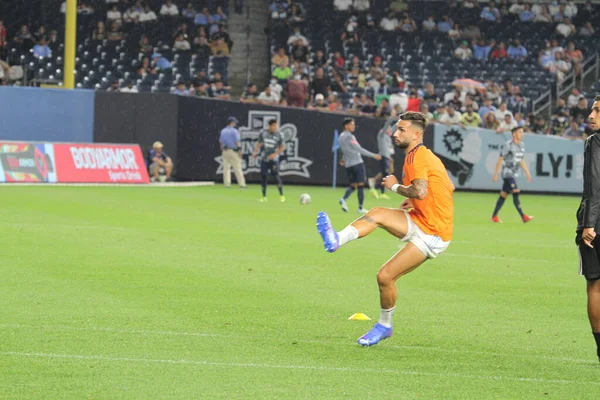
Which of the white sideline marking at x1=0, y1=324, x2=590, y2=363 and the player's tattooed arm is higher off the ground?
the player's tattooed arm

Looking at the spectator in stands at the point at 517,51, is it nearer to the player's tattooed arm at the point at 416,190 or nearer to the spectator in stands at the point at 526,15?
the spectator in stands at the point at 526,15

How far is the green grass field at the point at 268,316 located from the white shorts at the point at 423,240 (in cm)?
83

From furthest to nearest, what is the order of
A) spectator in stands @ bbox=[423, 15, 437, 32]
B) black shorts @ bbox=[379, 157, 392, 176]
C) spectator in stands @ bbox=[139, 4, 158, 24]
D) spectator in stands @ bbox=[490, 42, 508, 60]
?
spectator in stands @ bbox=[423, 15, 437, 32] → spectator in stands @ bbox=[139, 4, 158, 24] → spectator in stands @ bbox=[490, 42, 508, 60] → black shorts @ bbox=[379, 157, 392, 176]

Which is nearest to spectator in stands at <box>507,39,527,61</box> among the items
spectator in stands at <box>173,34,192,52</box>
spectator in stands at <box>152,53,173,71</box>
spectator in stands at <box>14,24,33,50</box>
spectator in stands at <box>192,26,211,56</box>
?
spectator in stands at <box>192,26,211,56</box>

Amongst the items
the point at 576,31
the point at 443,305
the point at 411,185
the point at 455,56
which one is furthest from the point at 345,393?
the point at 576,31

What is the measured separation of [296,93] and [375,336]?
1149 inches

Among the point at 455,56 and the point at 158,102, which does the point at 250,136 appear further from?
the point at 455,56

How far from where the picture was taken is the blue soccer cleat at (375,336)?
30.6 feet

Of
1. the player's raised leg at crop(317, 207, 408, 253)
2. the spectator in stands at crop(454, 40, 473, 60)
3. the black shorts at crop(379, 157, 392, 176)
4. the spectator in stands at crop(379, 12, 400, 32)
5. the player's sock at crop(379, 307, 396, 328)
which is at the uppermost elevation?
the spectator in stands at crop(379, 12, 400, 32)

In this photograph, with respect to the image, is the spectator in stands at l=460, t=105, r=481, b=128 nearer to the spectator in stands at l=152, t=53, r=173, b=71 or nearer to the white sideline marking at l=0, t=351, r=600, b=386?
the spectator in stands at l=152, t=53, r=173, b=71

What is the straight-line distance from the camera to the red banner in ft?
106

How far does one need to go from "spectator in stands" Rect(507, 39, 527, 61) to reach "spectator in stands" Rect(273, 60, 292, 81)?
938 cm

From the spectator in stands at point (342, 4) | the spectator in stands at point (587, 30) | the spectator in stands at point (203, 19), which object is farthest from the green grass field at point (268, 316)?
the spectator in stands at point (342, 4)

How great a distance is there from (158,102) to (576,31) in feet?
64.2
